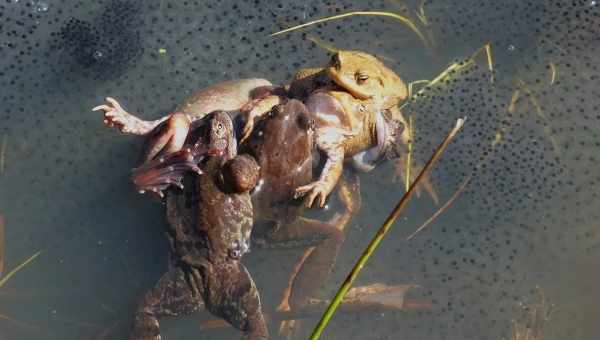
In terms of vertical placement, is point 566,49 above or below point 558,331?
above

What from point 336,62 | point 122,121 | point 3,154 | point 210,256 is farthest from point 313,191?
point 3,154

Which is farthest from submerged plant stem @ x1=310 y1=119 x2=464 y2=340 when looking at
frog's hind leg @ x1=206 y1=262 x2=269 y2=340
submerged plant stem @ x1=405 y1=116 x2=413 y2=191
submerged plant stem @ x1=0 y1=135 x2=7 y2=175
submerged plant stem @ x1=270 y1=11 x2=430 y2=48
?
submerged plant stem @ x1=0 y1=135 x2=7 y2=175

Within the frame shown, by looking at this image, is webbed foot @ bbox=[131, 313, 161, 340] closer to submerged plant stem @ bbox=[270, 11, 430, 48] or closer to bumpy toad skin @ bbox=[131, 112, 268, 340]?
bumpy toad skin @ bbox=[131, 112, 268, 340]

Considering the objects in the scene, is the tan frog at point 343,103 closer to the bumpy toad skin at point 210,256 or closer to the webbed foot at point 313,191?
the webbed foot at point 313,191

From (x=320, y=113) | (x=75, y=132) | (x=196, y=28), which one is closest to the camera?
(x=320, y=113)

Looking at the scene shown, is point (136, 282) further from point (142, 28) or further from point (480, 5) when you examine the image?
point (480, 5)

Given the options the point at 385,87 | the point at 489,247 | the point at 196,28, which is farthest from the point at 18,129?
the point at 489,247

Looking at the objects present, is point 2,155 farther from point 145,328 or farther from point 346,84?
point 346,84

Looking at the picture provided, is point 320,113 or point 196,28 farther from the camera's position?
point 196,28
